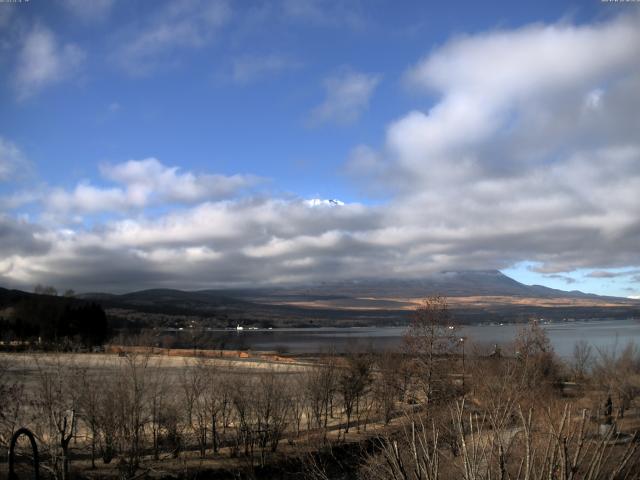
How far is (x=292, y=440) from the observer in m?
31.3

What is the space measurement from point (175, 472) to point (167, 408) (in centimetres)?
504

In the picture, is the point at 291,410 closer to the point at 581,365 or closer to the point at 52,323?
the point at 581,365

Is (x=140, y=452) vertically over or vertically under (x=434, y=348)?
under

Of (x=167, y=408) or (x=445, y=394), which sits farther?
(x=445, y=394)

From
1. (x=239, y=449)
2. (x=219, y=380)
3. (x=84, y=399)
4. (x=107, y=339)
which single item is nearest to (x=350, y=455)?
(x=239, y=449)

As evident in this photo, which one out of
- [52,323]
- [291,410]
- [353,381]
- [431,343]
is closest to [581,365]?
[431,343]

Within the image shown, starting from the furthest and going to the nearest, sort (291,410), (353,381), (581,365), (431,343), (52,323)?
1. (52,323)
2. (581,365)
3. (353,381)
4. (431,343)
5. (291,410)

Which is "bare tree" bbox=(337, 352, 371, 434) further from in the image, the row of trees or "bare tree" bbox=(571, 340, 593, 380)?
the row of trees

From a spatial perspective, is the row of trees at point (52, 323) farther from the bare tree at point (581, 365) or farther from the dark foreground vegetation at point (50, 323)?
the bare tree at point (581, 365)

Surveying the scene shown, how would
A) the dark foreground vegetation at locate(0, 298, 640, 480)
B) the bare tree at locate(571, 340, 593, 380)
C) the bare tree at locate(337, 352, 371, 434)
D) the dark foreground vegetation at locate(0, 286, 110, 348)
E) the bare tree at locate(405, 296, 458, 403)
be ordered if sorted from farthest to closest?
the dark foreground vegetation at locate(0, 286, 110, 348) < the bare tree at locate(571, 340, 593, 380) < the bare tree at locate(337, 352, 371, 434) < the bare tree at locate(405, 296, 458, 403) < the dark foreground vegetation at locate(0, 298, 640, 480)

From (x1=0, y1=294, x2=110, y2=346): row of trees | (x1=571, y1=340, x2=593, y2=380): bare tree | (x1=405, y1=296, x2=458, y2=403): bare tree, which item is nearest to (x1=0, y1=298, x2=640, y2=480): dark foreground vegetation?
(x1=405, y1=296, x2=458, y2=403): bare tree

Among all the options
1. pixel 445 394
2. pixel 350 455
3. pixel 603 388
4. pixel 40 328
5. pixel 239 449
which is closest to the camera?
pixel 239 449

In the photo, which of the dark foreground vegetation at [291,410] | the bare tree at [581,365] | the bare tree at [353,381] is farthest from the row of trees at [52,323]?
the bare tree at [581,365]

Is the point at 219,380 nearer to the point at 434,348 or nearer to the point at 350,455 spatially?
the point at 350,455
